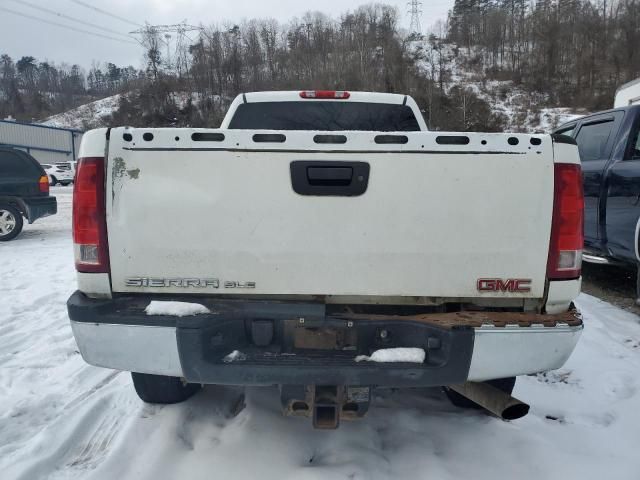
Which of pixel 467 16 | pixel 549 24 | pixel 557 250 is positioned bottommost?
pixel 557 250

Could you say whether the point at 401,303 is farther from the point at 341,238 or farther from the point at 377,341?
the point at 341,238

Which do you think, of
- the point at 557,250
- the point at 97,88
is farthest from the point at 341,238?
the point at 97,88

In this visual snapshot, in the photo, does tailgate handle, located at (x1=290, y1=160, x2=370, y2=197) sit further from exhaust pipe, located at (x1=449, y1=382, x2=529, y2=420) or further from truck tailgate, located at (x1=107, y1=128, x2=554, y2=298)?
exhaust pipe, located at (x1=449, y1=382, x2=529, y2=420)

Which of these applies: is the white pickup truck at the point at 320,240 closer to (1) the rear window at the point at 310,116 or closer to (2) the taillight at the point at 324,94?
(2) the taillight at the point at 324,94

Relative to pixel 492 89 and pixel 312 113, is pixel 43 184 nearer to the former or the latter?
pixel 312 113

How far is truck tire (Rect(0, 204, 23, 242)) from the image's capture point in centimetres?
951

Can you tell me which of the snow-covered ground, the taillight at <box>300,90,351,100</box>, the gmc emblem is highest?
the taillight at <box>300,90,351,100</box>

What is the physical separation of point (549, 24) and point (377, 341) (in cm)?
6828

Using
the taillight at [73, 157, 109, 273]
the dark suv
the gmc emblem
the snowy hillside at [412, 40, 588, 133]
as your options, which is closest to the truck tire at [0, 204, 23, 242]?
the dark suv

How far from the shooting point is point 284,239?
209 centimetres

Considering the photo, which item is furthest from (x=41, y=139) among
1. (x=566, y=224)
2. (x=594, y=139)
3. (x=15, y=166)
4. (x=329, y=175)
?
(x=566, y=224)

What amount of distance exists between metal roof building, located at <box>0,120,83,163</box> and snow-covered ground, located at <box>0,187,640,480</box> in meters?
50.8

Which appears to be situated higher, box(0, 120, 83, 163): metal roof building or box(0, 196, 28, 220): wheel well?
box(0, 120, 83, 163): metal roof building

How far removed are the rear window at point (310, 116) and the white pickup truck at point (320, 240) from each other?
202 centimetres
